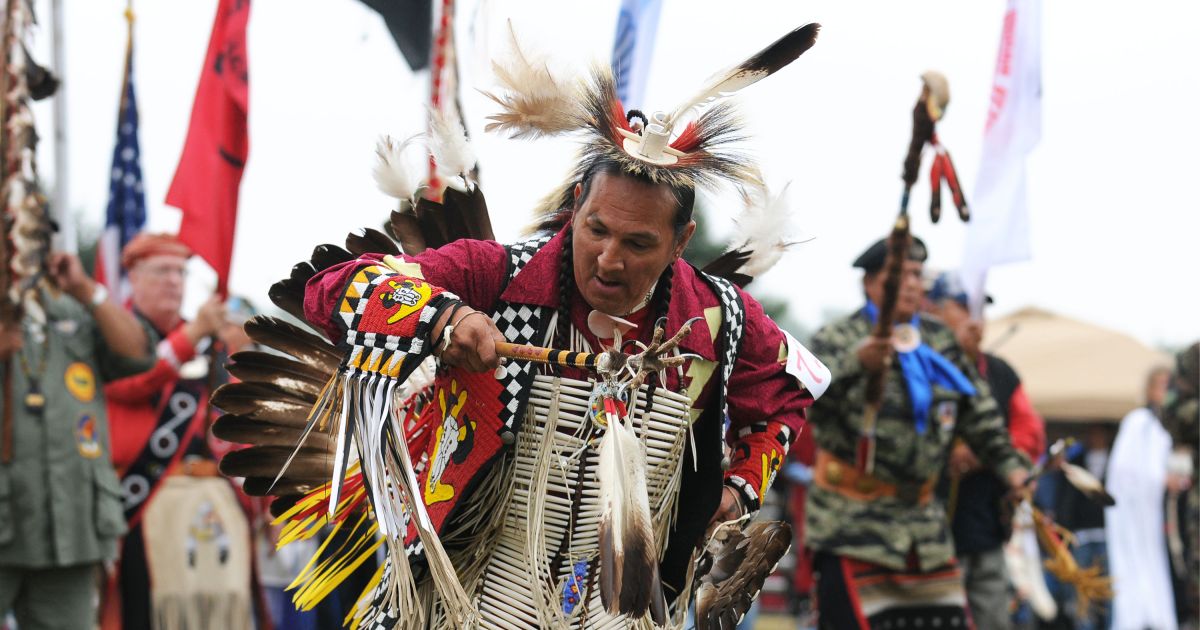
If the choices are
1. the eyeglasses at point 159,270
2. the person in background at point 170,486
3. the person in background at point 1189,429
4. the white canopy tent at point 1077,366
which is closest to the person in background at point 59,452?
the person in background at point 170,486

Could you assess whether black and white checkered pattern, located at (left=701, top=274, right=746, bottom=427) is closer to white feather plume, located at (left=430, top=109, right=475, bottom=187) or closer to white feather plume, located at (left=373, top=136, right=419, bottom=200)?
white feather plume, located at (left=430, top=109, right=475, bottom=187)

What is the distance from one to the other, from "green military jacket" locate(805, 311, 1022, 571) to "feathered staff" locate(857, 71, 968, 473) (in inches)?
1.8

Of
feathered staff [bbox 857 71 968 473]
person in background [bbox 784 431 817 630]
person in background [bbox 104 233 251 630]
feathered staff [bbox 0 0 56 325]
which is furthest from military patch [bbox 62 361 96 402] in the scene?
person in background [bbox 784 431 817 630]

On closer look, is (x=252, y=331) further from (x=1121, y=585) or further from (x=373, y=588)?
(x=1121, y=585)

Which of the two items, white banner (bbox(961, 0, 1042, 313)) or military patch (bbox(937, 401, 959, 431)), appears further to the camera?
white banner (bbox(961, 0, 1042, 313))

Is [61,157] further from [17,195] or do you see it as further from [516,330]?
[516,330]

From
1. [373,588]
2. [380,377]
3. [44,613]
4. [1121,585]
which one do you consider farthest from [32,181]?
[1121,585]

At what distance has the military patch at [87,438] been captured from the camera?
569cm

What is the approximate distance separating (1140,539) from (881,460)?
4360 mm

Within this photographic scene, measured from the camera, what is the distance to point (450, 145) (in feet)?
11.7

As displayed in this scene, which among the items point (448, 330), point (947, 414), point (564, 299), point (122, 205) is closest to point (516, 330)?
point (564, 299)

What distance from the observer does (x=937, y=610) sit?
19.3 feet

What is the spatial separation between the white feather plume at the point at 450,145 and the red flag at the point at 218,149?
285cm

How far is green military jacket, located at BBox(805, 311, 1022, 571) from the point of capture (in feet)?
19.2
